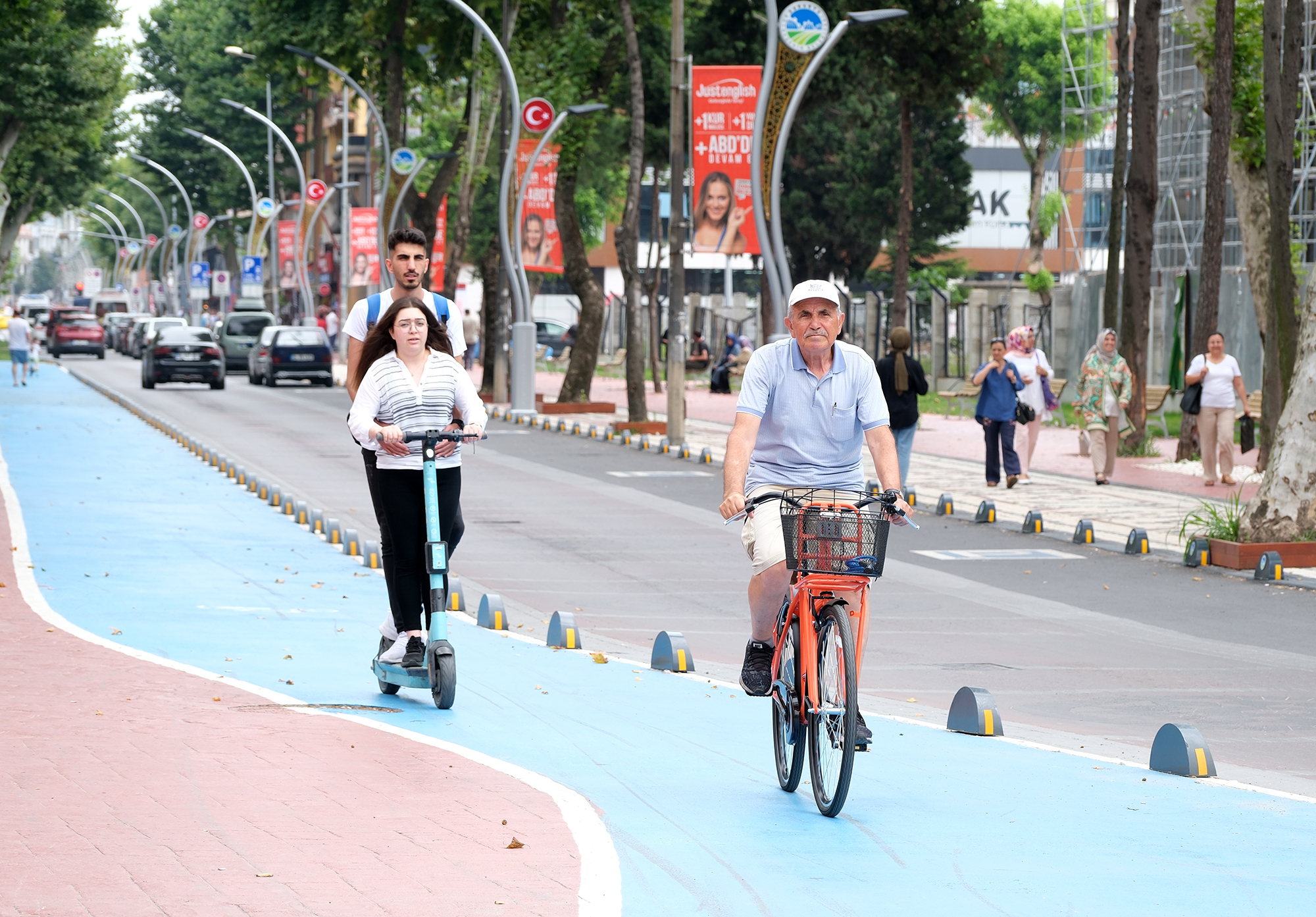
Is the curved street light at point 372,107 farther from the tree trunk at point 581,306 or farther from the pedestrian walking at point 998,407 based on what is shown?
the pedestrian walking at point 998,407

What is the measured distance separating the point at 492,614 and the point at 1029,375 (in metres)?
11.8

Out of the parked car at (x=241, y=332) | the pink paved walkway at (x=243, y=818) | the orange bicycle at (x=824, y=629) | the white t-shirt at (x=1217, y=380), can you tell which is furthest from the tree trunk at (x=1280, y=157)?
the parked car at (x=241, y=332)

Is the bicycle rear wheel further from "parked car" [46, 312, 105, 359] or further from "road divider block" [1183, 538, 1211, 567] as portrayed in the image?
"parked car" [46, 312, 105, 359]

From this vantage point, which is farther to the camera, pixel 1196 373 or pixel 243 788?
pixel 1196 373

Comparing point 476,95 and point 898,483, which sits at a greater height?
point 476,95

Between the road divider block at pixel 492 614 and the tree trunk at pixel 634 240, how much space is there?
19.1 m

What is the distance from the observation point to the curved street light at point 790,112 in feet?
82.7

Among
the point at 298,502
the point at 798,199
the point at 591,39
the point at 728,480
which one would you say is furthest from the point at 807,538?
the point at 798,199

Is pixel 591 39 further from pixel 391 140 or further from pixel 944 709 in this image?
pixel 944 709

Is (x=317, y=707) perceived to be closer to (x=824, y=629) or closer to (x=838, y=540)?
(x=824, y=629)

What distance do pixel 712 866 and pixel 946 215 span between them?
191 feet

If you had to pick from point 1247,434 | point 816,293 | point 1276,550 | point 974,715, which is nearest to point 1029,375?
point 1247,434

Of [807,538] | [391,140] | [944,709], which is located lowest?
[944,709]

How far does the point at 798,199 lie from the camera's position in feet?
199
